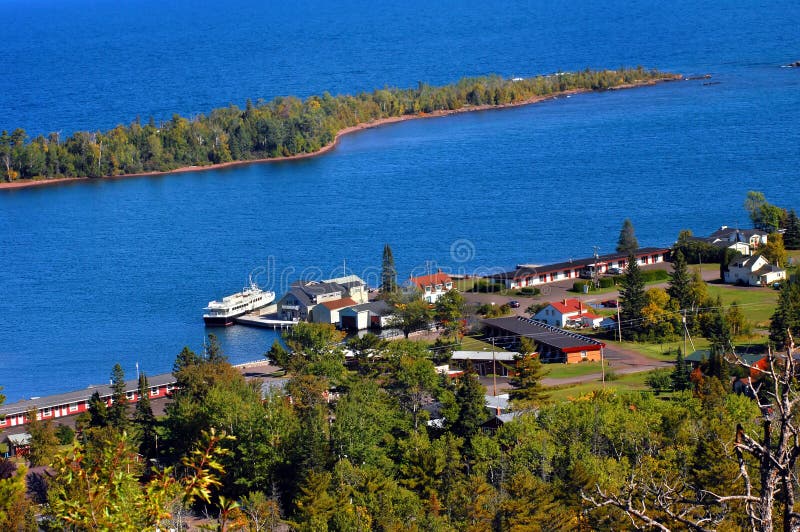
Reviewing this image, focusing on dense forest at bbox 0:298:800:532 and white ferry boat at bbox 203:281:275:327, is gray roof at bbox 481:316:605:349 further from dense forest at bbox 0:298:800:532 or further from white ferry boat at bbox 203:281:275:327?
white ferry boat at bbox 203:281:275:327

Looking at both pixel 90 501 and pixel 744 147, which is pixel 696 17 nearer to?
pixel 744 147

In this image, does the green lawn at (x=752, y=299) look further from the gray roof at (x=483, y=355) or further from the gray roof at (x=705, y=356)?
the gray roof at (x=483, y=355)

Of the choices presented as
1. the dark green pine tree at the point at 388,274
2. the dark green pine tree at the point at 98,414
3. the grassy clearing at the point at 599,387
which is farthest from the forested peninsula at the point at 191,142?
the grassy clearing at the point at 599,387

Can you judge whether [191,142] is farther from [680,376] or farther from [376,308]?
[680,376]

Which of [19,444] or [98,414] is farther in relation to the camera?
[19,444]

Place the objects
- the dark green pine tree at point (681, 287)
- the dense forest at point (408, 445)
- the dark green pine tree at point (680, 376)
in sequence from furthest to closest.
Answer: the dark green pine tree at point (681, 287), the dark green pine tree at point (680, 376), the dense forest at point (408, 445)

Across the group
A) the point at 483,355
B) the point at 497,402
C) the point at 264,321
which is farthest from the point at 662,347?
the point at 264,321
